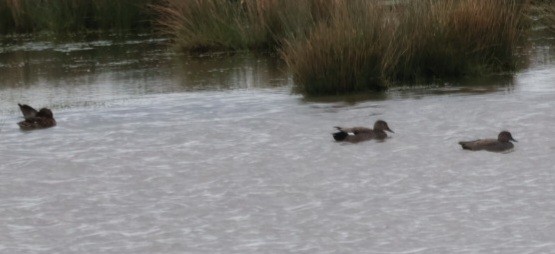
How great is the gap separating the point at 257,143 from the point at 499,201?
327 cm

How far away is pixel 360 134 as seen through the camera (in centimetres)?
1145

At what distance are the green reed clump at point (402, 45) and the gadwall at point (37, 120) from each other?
10.0 ft

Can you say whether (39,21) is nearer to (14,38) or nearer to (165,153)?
(14,38)

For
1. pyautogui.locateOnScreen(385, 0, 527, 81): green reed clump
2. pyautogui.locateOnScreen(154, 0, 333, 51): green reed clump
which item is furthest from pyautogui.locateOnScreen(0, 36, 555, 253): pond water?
pyautogui.locateOnScreen(154, 0, 333, 51): green reed clump

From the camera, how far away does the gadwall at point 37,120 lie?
12.7 m

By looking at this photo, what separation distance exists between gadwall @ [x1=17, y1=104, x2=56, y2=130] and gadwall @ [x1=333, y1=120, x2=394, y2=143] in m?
3.11

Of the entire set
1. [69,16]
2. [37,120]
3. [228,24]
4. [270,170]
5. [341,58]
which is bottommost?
[270,170]

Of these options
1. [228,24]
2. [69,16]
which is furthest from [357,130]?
[69,16]

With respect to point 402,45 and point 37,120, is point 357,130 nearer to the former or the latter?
point 37,120

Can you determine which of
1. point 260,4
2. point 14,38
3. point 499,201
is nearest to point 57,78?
point 260,4

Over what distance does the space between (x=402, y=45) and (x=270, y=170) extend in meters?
5.00

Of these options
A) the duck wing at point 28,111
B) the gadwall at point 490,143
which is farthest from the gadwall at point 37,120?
the gadwall at point 490,143

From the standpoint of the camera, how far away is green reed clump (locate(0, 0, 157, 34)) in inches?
915

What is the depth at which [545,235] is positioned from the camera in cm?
786
